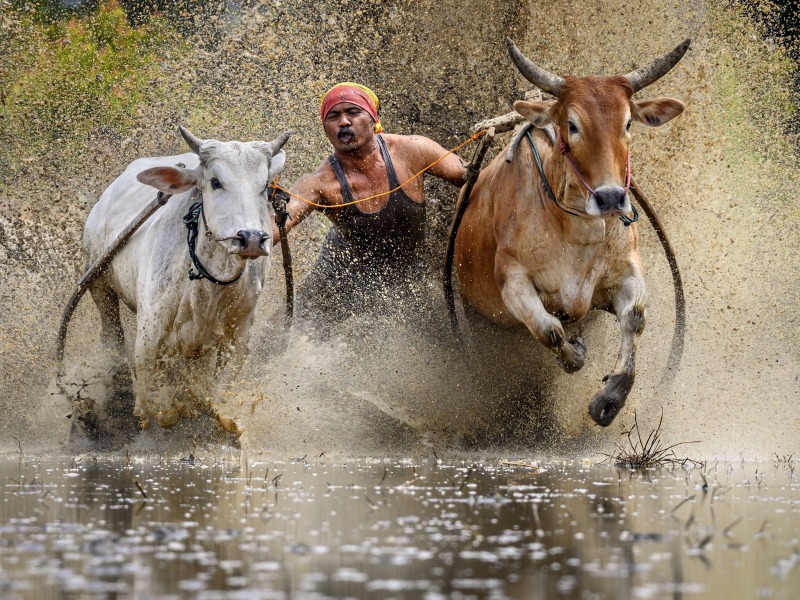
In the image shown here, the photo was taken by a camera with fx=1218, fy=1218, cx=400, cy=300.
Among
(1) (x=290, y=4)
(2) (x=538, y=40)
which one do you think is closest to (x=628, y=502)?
(2) (x=538, y=40)

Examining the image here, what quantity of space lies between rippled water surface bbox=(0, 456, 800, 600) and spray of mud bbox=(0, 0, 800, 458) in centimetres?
167

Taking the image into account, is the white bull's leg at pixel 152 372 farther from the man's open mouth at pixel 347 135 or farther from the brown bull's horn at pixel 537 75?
the brown bull's horn at pixel 537 75

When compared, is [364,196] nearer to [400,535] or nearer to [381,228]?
[381,228]

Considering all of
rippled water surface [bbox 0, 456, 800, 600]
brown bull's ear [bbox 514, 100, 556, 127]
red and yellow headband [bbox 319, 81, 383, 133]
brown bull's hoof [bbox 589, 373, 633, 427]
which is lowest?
rippled water surface [bbox 0, 456, 800, 600]

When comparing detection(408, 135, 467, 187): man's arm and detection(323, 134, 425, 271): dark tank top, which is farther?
detection(408, 135, 467, 187): man's arm

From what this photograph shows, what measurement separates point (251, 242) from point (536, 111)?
1687 mm

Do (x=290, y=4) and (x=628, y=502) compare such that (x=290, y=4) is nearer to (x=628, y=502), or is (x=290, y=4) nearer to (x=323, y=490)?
(x=323, y=490)

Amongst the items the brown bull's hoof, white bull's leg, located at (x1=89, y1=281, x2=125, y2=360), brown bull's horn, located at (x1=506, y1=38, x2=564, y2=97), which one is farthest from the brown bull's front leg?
white bull's leg, located at (x1=89, y1=281, x2=125, y2=360)

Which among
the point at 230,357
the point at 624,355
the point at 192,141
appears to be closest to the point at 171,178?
the point at 192,141

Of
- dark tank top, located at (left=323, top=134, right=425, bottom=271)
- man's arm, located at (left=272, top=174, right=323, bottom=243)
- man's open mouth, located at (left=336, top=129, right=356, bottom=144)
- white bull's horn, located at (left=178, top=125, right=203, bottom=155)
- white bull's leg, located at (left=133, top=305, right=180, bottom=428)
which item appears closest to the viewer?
white bull's horn, located at (left=178, top=125, right=203, bottom=155)

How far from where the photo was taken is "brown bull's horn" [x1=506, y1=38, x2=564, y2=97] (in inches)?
250

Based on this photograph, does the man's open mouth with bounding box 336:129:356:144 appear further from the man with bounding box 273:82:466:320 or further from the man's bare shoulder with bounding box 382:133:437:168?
the man's bare shoulder with bounding box 382:133:437:168

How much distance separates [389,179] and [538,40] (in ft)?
5.94

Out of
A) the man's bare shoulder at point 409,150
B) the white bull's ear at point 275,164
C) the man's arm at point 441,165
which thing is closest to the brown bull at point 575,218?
the man's arm at point 441,165
